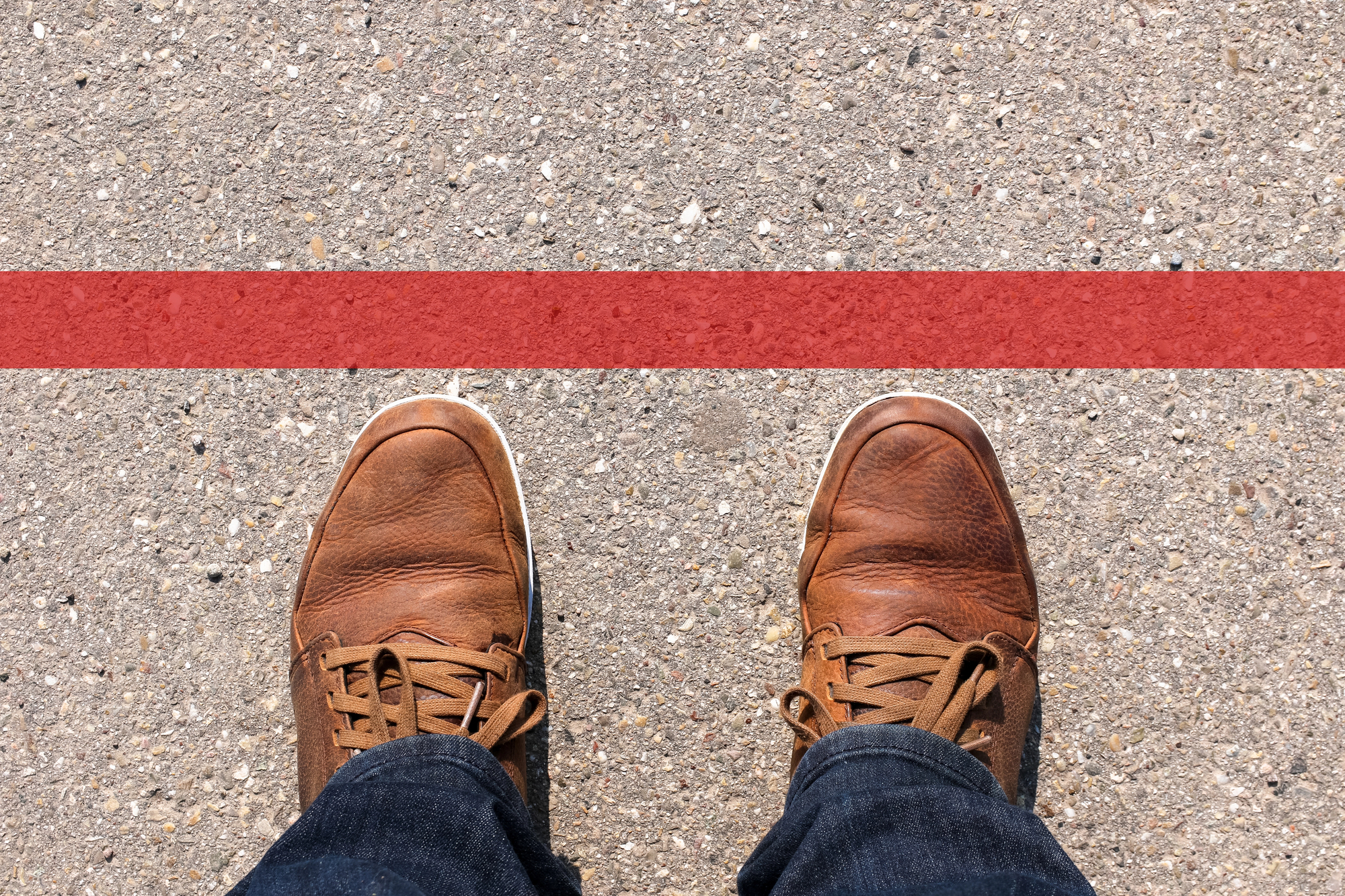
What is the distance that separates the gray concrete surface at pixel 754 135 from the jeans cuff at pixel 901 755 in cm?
104

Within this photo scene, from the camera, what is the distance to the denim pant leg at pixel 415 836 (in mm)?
1255

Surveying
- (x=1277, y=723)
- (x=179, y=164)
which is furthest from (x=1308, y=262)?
(x=179, y=164)

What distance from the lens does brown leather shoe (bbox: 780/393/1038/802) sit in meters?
1.71

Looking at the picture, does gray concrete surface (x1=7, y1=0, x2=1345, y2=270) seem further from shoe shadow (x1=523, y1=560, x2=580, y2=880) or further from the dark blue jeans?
the dark blue jeans

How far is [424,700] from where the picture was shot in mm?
1684

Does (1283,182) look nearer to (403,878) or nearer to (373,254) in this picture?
(373,254)

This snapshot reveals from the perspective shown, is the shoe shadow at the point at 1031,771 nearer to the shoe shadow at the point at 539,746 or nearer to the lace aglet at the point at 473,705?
the shoe shadow at the point at 539,746

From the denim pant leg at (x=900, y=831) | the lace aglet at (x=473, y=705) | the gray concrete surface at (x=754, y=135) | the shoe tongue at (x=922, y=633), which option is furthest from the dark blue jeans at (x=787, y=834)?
the gray concrete surface at (x=754, y=135)

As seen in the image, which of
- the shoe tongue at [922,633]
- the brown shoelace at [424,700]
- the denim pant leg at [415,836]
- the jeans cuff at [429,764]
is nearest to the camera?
the denim pant leg at [415,836]

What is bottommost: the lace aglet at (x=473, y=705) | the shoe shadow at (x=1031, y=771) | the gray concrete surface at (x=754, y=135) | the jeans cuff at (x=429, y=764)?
the shoe shadow at (x=1031, y=771)

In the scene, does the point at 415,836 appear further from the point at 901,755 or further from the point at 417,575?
the point at 901,755

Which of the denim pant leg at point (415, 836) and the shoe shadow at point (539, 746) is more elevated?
the denim pant leg at point (415, 836)

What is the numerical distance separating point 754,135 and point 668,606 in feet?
3.72

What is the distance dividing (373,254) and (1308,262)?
223 cm
